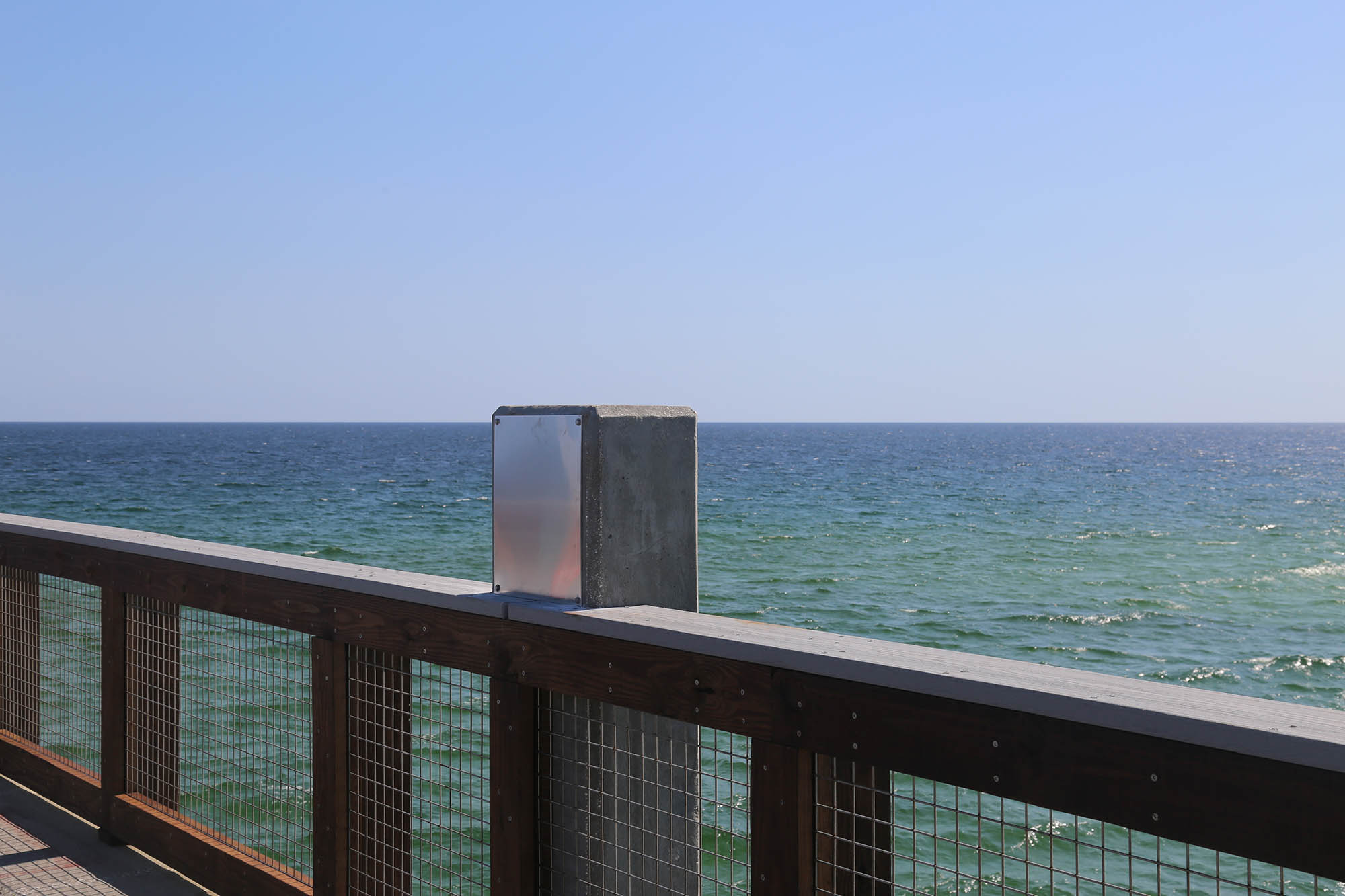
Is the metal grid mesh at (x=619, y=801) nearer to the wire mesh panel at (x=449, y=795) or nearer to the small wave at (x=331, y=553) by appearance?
the wire mesh panel at (x=449, y=795)

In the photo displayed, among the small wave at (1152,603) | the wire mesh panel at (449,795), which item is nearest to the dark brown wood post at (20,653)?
the wire mesh panel at (449,795)

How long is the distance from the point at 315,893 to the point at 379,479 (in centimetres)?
6087

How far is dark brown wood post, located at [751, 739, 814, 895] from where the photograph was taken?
215 cm

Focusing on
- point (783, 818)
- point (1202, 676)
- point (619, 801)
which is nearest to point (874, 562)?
point (1202, 676)

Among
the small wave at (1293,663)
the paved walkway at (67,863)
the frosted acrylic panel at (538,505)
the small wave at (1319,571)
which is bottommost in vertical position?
the small wave at (1319,571)

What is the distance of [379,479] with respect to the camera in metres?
62.3

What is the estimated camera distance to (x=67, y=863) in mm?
4020

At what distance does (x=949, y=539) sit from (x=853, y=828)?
34.0m

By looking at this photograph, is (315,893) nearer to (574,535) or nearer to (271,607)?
(271,607)

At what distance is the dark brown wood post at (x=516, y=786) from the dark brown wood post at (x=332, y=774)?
66 centimetres

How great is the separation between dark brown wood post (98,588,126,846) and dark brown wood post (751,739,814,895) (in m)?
2.87

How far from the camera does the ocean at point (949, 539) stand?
19266 millimetres

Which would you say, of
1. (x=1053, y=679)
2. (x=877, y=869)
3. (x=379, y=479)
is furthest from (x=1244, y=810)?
(x=379, y=479)

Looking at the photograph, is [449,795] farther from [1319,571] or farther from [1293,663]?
[1319,571]
